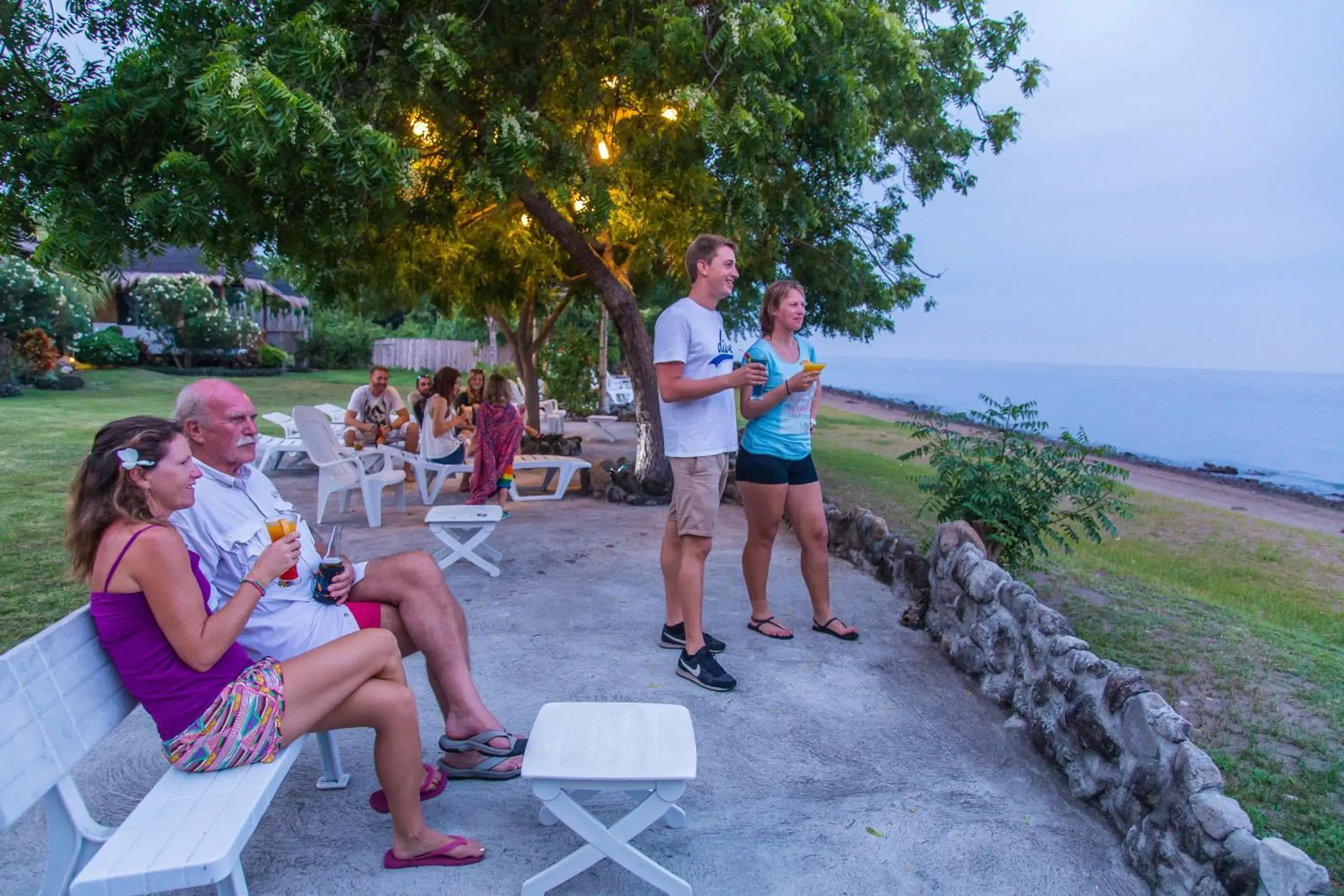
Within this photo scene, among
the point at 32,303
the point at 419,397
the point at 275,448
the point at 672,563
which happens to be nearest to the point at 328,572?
the point at 672,563

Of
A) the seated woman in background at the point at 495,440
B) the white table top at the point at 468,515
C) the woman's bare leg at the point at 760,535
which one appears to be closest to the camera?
the woman's bare leg at the point at 760,535

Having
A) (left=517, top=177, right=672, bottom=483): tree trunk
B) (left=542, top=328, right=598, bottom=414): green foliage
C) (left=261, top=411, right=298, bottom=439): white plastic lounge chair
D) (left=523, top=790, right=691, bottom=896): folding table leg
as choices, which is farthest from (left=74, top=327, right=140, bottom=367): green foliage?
(left=523, top=790, right=691, bottom=896): folding table leg

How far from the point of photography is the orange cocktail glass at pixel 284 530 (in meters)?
2.50

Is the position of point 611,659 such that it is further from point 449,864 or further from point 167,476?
point 167,476

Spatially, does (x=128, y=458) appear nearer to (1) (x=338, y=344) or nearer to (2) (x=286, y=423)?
(2) (x=286, y=423)

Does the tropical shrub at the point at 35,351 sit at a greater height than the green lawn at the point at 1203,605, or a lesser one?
greater

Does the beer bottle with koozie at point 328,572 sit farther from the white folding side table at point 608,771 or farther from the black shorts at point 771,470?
the black shorts at point 771,470

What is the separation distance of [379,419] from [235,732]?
24.1ft

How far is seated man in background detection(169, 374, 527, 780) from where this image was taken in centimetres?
261

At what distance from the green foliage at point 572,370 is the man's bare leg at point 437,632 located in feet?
47.6

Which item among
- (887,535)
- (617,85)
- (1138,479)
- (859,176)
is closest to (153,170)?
(617,85)

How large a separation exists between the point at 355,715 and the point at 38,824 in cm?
126

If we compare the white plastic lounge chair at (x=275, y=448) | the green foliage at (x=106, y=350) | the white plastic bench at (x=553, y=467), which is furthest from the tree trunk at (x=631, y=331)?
the green foliage at (x=106, y=350)

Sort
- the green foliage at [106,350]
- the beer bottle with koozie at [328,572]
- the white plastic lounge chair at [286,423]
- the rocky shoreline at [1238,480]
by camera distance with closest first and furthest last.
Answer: the beer bottle with koozie at [328,572] < the white plastic lounge chair at [286,423] < the rocky shoreline at [1238,480] < the green foliage at [106,350]
